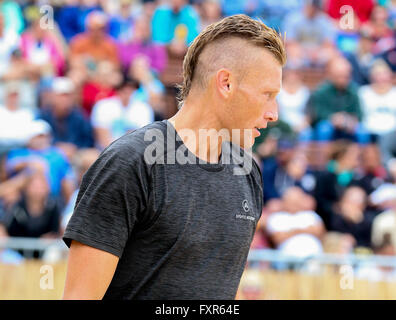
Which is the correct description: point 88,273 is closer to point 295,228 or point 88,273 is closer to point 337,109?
point 295,228

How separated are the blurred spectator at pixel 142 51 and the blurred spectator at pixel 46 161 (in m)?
1.98

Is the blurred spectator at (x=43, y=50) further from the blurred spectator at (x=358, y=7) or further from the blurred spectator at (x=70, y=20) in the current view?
the blurred spectator at (x=358, y=7)

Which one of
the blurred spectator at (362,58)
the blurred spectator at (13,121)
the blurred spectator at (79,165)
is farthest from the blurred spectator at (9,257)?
the blurred spectator at (362,58)

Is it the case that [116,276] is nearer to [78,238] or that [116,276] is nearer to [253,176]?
[78,238]

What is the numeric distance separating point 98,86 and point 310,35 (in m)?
3.51

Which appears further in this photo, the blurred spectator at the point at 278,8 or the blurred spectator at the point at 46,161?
the blurred spectator at the point at 278,8

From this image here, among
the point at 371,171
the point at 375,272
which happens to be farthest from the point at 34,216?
the point at 371,171

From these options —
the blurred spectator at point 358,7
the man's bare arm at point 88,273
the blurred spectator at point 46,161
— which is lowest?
the man's bare arm at point 88,273

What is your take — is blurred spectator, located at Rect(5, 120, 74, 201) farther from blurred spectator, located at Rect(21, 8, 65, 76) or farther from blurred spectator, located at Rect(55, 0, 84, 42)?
blurred spectator, located at Rect(55, 0, 84, 42)

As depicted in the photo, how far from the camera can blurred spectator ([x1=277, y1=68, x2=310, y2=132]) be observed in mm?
8906

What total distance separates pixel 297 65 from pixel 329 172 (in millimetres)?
2509

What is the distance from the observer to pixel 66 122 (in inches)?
315

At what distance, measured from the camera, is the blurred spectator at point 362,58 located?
9841mm
